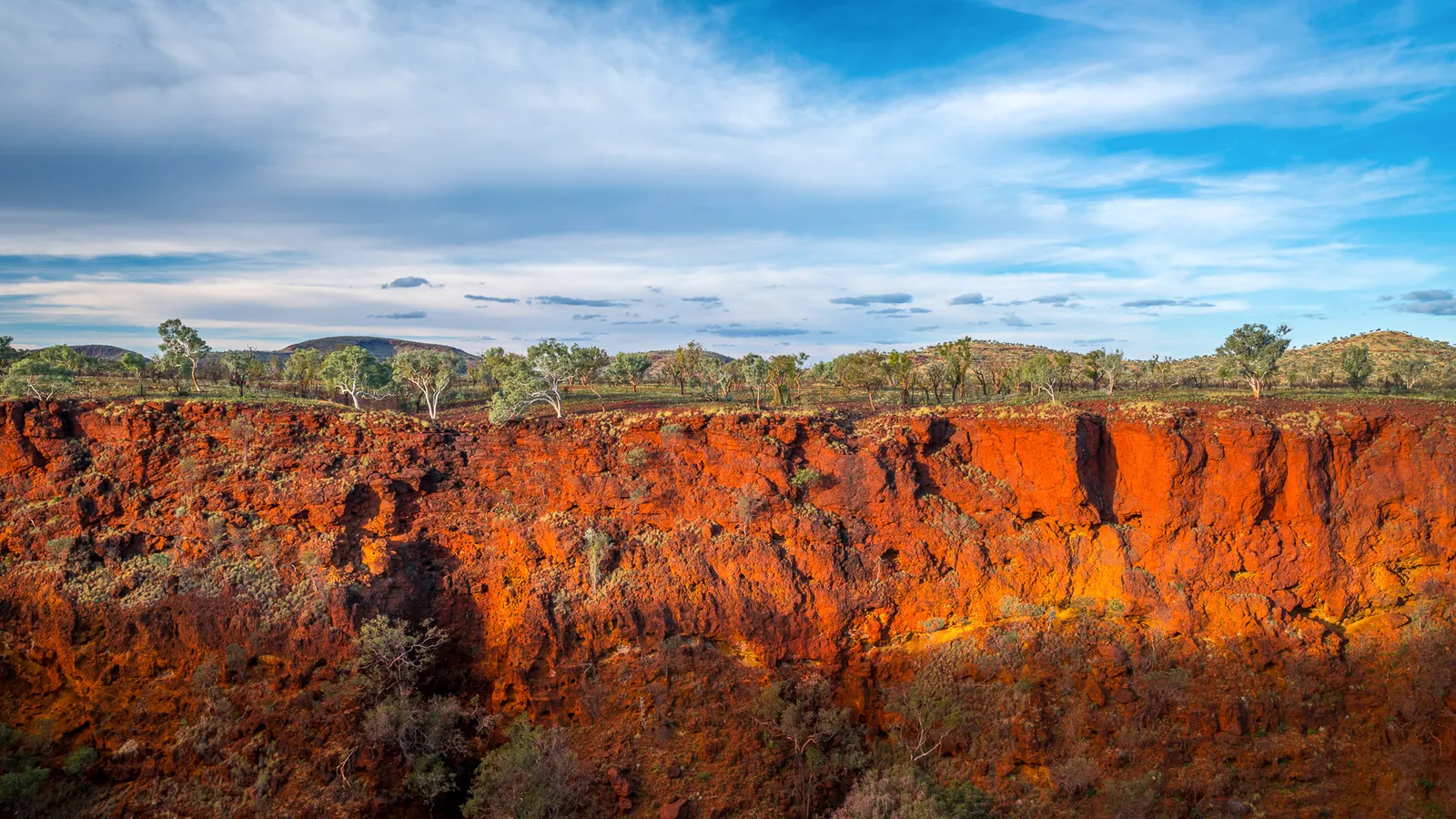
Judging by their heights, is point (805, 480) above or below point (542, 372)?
below

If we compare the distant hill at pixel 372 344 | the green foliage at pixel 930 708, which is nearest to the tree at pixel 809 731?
the green foliage at pixel 930 708

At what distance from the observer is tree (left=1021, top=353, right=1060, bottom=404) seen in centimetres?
5162

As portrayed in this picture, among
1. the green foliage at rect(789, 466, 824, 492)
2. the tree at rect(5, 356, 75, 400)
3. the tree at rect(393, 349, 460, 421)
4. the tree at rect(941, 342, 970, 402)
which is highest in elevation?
the tree at rect(941, 342, 970, 402)

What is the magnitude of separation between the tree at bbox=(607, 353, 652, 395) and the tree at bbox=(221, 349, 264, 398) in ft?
89.7

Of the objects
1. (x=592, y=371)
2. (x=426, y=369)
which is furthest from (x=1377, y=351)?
(x=426, y=369)

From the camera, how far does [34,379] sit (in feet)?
117

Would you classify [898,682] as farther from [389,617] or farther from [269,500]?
[269,500]

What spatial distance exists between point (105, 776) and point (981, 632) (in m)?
27.6

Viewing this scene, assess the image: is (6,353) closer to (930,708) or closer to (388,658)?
(388,658)

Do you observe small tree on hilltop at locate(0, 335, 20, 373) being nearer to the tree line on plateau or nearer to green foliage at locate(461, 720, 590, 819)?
the tree line on plateau

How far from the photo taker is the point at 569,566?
26.1m

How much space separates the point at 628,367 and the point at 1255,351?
4467cm

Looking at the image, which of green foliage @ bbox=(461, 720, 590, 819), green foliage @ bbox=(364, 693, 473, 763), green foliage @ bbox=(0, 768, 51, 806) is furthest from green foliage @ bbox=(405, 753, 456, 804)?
green foliage @ bbox=(0, 768, 51, 806)

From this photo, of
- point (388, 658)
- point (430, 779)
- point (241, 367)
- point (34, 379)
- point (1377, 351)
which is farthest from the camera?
point (1377, 351)
